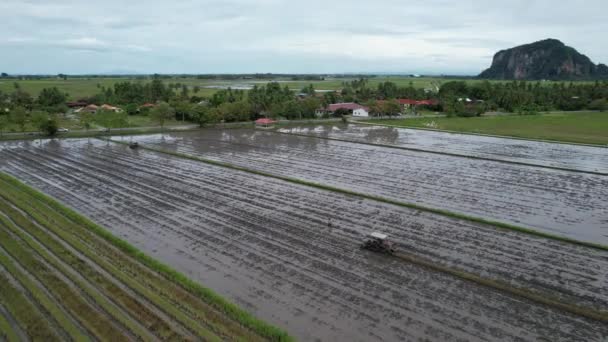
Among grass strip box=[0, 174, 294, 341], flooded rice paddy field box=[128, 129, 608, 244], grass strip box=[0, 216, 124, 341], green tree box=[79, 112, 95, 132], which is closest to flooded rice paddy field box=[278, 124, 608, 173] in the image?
flooded rice paddy field box=[128, 129, 608, 244]

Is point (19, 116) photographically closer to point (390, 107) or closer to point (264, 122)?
point (264, 122)

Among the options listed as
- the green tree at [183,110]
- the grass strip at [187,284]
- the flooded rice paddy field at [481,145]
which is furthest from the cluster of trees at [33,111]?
the grass strip at [187,284]

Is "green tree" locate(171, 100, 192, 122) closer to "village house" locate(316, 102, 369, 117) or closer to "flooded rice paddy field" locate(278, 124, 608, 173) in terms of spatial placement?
"flooded rice paddy field" locate(278, 124, 608, 173)

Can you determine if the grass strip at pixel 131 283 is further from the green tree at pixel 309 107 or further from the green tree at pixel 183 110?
the green tree at pixel 309 107

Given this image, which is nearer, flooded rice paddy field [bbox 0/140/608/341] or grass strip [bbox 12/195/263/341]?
grass strip [bbox 12/195/263/341]

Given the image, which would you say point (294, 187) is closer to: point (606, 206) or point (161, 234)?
point (161, 234)

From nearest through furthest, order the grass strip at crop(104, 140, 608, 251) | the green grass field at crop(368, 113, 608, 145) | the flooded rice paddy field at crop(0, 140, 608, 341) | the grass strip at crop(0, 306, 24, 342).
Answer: the grass strip at crop(0, 306, 24, 342) < the flooded rice paddy field at crop(0, 140, 608, 341) < the grass strip at crop(104, 140, 608, 251) < the green grass field at crop(368, 113, 608, 145)
